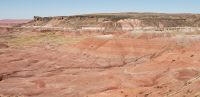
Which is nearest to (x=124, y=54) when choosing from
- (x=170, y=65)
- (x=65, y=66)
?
(x=65, y=66)

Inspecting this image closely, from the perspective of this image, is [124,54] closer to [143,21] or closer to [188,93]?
[188,93]

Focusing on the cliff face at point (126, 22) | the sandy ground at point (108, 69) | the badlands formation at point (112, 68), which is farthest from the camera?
the cliff face at point (126, 22)

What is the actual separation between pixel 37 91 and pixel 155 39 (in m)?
31.4

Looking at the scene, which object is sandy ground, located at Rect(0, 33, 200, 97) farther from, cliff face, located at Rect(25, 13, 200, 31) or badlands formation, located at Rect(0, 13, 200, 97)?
cliff face, located at Rect(25, 13, 200, 31)

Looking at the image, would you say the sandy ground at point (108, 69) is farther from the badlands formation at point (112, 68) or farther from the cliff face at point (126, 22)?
the cliff face at point (126, 22)

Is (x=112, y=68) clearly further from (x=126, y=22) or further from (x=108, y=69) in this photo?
(x=126, y=22)

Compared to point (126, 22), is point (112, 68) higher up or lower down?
lower down

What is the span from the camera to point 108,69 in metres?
54.8

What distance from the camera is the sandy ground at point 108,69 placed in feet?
122

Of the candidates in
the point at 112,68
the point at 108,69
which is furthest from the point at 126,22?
the point at 108,69

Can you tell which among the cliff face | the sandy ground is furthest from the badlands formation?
the cliff face

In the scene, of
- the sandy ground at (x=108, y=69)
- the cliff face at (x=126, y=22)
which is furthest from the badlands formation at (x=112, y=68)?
the cliff face at (x=126, y=22)

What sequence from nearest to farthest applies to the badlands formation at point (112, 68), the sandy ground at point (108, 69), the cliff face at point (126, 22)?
the sandy ground at point (108, 69)
the badlands formation at point (112, 68)
the cliff face at point (126, 22)

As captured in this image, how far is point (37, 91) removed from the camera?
40031mm
